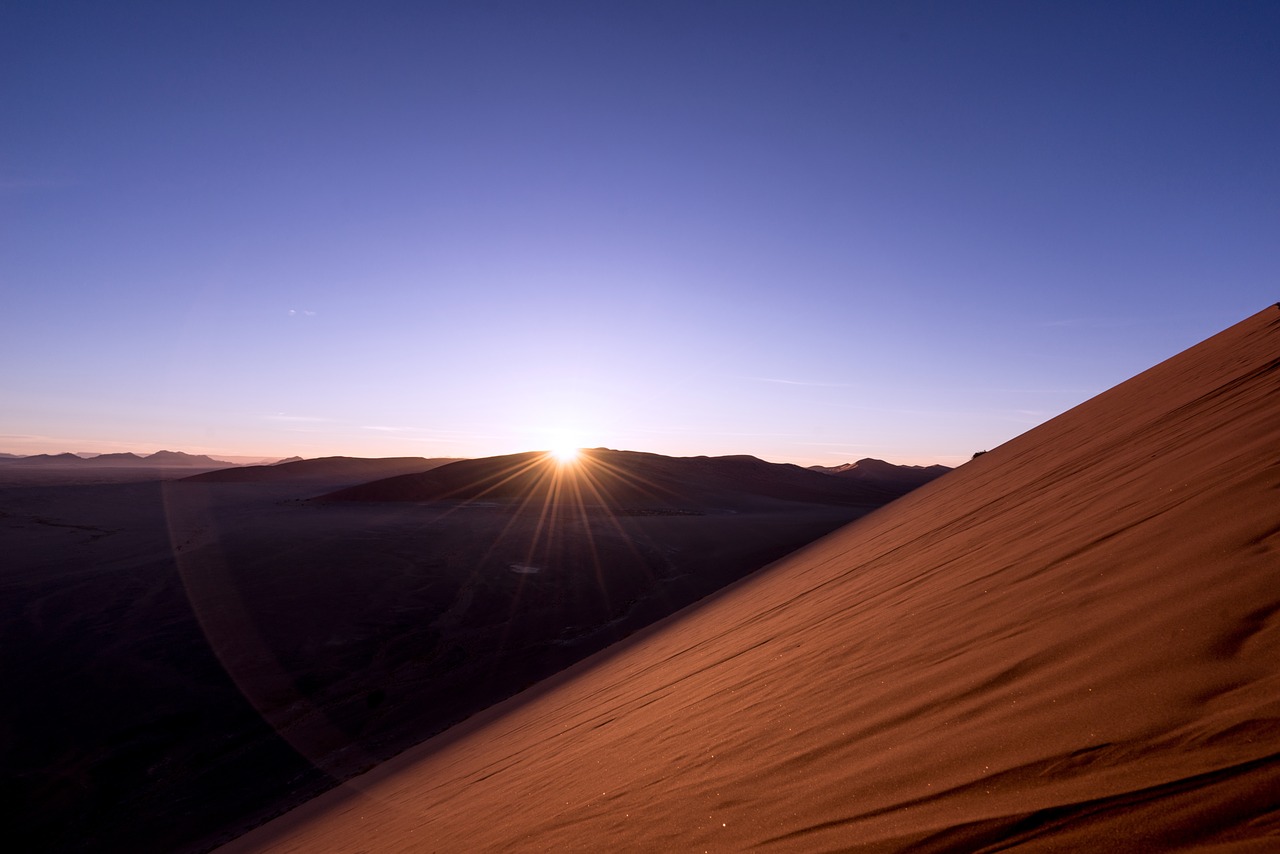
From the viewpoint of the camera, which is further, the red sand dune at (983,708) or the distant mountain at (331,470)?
the distant mountain at (331,470)

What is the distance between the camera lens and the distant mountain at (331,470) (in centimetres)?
6172

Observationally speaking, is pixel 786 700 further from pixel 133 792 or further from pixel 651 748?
pixel 133 792

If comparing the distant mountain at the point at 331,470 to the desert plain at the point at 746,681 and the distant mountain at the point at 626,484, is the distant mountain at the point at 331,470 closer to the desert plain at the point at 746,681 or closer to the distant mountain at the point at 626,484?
the distant mountain at the point at 626,484

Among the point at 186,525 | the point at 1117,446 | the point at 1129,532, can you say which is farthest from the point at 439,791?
the point at 186,525

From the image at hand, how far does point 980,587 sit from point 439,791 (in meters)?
3.48

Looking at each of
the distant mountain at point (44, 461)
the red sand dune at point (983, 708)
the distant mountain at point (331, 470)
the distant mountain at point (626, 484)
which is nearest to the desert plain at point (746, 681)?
the red sand dune at point (983, 708)

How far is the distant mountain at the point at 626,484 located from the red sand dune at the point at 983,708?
88.0ft

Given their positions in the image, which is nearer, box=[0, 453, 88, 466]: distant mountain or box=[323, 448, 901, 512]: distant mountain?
box=[323, 448, 901, 512]: distant mountain

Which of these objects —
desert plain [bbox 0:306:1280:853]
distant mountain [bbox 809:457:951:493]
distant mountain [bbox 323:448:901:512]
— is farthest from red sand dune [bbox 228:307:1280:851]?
distant mountain [bbox 809:457:951:493]

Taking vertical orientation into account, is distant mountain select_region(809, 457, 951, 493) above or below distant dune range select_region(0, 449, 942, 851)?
below

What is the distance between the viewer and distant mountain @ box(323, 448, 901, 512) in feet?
112

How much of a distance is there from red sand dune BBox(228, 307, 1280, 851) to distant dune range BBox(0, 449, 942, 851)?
105 inches

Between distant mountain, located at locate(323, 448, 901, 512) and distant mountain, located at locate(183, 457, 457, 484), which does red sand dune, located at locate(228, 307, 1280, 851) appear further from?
distant mountain, located at locate(183, 457, 457, 484)

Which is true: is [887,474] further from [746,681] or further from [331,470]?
[746,681]
